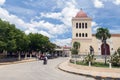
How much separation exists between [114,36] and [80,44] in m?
12.9

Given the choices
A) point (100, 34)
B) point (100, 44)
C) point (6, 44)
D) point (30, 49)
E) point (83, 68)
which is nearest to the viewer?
point (83, 68)

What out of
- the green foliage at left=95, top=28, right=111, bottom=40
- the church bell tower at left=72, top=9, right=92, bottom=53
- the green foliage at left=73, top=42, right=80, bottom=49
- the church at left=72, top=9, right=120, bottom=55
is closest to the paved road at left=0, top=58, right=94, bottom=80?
the green foliage at left=95, top=28, right=111, bottom=40

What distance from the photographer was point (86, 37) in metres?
90.8

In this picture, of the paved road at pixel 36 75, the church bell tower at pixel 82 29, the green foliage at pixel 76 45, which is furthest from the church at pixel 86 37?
the paved road at pixel 36 75

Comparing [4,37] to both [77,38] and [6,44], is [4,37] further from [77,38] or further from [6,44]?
[77,38]

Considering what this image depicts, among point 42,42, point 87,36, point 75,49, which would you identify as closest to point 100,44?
point 87,36

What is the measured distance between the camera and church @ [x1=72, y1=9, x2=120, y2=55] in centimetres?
8866

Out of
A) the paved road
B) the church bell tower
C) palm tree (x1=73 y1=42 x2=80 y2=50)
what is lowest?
the paved road

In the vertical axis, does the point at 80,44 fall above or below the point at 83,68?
above

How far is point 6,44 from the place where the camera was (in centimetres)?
4788

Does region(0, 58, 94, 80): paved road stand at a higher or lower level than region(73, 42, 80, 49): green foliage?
lower

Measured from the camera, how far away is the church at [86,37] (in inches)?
3490

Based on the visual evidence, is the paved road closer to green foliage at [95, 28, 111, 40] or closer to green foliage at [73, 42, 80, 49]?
green foliage at [95, 28, 111, 40]

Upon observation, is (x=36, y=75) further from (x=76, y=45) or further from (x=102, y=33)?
(x=76, y=45)
